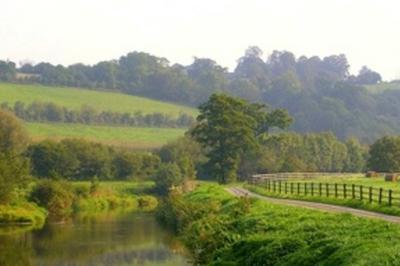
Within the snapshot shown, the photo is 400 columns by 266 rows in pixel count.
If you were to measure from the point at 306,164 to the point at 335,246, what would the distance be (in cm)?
10553

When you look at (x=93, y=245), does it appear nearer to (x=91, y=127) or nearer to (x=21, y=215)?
(x=21, y=215)

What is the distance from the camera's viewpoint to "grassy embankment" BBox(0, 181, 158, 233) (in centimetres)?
8181

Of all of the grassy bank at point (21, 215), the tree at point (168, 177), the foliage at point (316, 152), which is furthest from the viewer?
the foliage at point (316, 152)

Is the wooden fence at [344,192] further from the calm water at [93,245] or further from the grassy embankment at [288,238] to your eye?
the calm water at [93,245]

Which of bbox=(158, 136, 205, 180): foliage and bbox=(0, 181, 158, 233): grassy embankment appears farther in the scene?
bbox=(158, 136, 205, 180): foliage

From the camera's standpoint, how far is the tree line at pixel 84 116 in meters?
170

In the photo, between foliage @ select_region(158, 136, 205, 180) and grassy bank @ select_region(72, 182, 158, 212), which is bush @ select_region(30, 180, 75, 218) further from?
foliage @ select_region(158, 136, 205, 180)

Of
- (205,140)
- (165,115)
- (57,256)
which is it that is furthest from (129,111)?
(57,256)

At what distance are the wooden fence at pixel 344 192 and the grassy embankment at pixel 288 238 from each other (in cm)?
474

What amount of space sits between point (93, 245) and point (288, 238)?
29.1 meters

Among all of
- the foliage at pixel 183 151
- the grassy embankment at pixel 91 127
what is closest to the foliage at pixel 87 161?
the foliage at pixel 183 151

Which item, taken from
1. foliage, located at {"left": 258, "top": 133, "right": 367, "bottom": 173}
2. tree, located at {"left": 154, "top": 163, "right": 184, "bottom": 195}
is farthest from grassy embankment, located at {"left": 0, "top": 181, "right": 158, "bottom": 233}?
foliage, located at {"left": 258, "top": 133, "right": 367, "bottom": 173}

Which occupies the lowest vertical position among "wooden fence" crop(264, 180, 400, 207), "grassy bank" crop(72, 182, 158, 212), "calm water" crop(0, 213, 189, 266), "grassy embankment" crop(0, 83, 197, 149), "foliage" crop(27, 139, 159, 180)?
"grassy bank" crop(72, 182, 158, 212)

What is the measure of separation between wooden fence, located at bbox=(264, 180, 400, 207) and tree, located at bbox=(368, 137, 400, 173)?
2969cm
